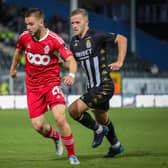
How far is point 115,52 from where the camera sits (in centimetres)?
3647

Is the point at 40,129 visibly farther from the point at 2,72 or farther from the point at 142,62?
the point at 142,62

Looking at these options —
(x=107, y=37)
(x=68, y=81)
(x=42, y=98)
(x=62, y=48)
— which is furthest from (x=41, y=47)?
(x=107, y=37)

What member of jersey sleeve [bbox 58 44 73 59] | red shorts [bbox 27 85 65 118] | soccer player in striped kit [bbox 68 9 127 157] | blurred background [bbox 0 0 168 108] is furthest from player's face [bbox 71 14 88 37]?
blurred background [bbox 0 0 168 108]

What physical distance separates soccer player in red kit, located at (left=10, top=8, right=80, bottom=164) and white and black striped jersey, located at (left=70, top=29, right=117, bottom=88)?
0.49 meters

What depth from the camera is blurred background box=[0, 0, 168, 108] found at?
28.8 m

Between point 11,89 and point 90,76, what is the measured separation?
19748 mm

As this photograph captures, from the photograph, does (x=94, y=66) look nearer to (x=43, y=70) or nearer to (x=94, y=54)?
(x=94, y=54)

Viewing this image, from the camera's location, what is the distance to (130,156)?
967 centimetres

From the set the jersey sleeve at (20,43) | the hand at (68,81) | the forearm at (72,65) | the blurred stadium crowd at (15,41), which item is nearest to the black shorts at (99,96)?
the forearm at (72,65)

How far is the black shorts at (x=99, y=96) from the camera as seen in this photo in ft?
29.8

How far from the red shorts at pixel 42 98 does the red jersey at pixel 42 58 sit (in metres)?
0.08

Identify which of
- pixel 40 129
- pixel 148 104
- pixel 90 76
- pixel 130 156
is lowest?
pixel 148 104

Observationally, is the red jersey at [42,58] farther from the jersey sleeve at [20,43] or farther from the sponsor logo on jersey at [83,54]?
the sponsor logo on jersey at [83,54]

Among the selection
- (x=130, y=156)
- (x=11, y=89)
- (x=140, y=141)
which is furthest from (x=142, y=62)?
(x=130, y=156)
